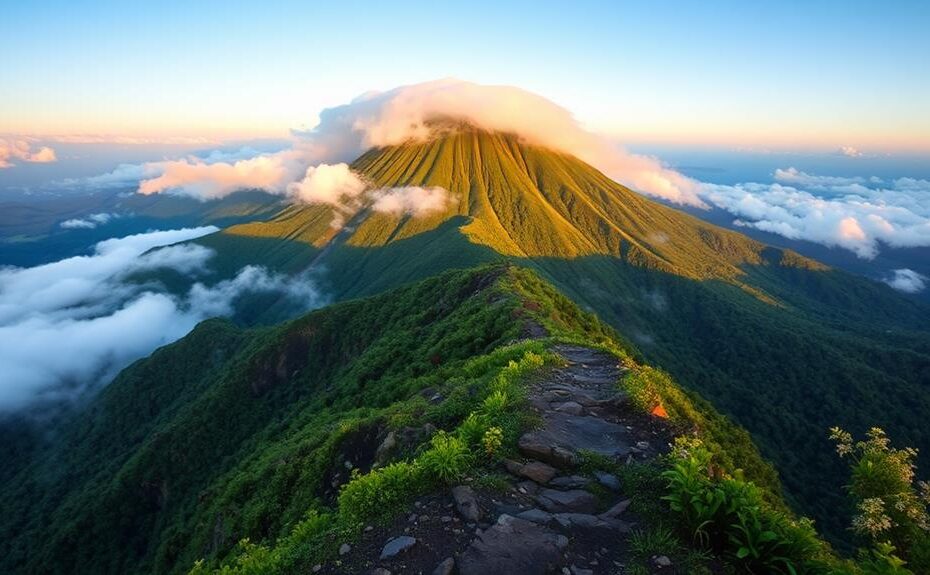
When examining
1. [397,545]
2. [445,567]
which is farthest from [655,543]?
[397,545]

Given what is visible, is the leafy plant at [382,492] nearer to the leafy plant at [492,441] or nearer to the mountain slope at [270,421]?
the leafy plant at [492,441]

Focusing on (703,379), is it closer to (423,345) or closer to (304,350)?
(304,350)

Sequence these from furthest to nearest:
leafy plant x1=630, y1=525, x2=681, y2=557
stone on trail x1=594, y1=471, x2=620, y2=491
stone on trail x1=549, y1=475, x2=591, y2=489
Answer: stone on trail x1=549, y1=475, x2=591, y2=489 → stone on trail x1=594, y1=471, x2=620, y2=491 → leafy plant x1=630, y1=525, x2=681, y2=557

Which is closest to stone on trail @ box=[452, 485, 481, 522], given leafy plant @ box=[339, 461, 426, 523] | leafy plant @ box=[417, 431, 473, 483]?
leafy plant @ box=[417, 431, 473, 483]

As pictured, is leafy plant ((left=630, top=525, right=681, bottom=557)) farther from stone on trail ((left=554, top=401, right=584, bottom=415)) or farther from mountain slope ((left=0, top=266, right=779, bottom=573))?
stone on trail ((left=554, top=401, right=584, bottom=415))

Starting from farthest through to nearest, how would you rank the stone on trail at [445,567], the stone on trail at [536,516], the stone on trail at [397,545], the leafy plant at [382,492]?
the leafy plant at [382,492], the stone on trail at [536,516], the stone on trail at [397,545], the stone on trail at [445,567]

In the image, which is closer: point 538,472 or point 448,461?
point 448,461

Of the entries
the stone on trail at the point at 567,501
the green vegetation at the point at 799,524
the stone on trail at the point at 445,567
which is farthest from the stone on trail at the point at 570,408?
the stone on trail at the point at 445,567

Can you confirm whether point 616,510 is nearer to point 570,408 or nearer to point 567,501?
point 567,501
